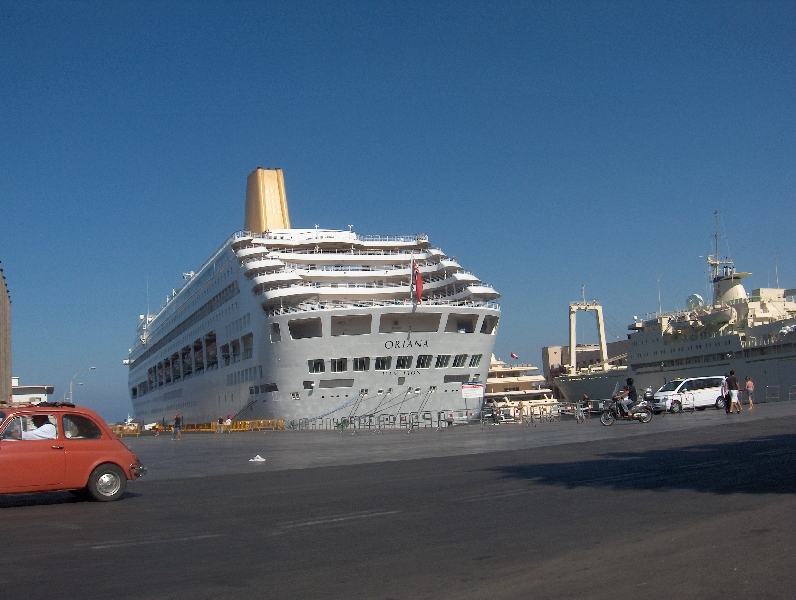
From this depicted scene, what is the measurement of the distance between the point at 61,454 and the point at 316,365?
31.3m

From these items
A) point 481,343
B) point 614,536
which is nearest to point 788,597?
point 614,536

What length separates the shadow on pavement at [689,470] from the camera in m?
10.1

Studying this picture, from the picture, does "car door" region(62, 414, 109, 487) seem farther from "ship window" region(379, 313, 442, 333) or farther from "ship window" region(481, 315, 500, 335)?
"ship window" region(481, 315, 500, 335)

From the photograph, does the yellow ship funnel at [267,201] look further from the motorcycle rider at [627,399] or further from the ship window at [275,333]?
the motorcycle rider at [627,399]

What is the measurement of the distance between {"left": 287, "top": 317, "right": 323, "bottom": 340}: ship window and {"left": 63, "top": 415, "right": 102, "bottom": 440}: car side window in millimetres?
31208

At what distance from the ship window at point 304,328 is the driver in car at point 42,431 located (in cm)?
3158

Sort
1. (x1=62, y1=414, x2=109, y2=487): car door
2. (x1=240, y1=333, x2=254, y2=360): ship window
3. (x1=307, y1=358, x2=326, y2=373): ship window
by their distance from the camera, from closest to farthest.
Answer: (x1=62, y1=414, x2=109, y2=487): car door
(x1=307, y1=358, x2=326, y2=373): ship window
(x1=240, y1=333, x2=254, y2=360): ship window

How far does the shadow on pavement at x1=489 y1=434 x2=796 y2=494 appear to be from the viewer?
10094mm

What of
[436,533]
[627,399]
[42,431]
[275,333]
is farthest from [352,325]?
[436,533]

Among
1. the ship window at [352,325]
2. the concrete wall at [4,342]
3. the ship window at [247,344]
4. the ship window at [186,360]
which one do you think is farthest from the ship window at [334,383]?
the ship window at [186,360]

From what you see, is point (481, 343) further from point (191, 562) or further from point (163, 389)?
point (163, 389)

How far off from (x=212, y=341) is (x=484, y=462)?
47.1 metres

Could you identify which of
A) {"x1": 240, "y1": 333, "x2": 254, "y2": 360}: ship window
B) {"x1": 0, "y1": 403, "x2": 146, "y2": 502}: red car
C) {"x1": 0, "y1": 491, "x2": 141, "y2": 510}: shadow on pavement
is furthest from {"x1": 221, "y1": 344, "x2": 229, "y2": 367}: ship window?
{"x1": 0, "y1": 403, "x2": 146, "y2": 502}: red car

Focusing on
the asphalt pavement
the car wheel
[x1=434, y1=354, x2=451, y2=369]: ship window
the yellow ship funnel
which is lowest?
the asphalt pavement
